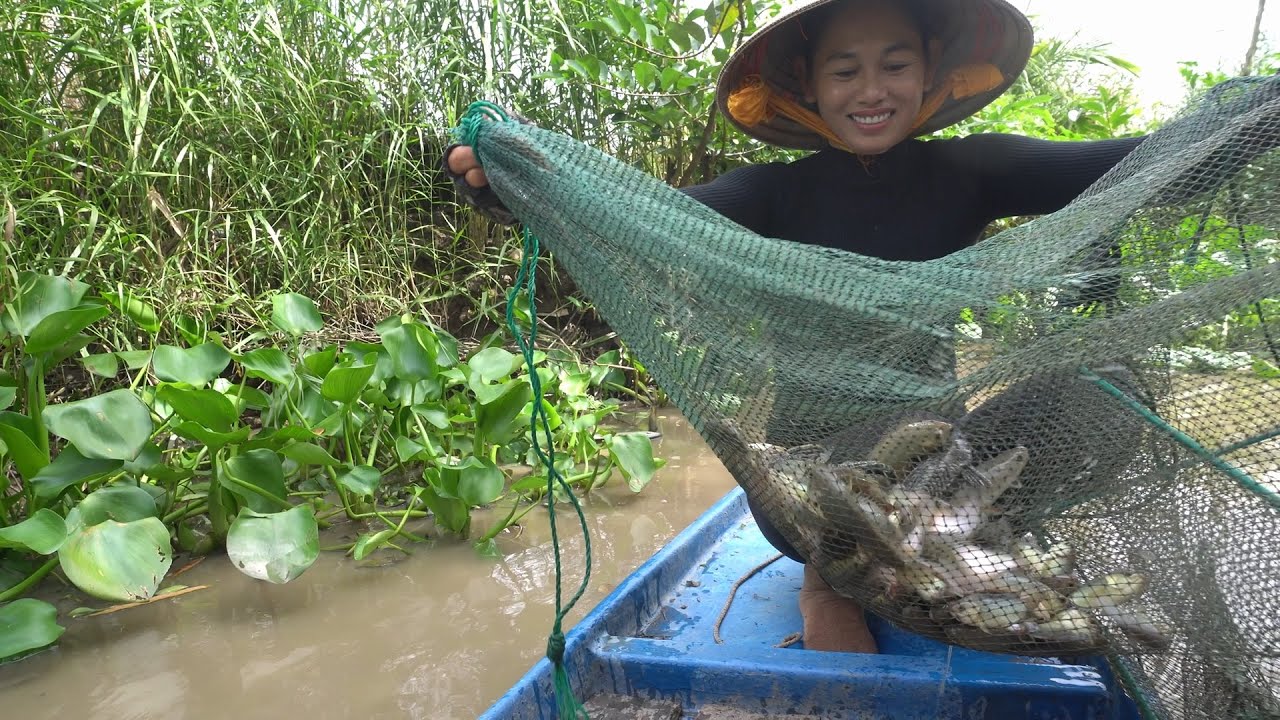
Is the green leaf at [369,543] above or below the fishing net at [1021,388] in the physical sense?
below

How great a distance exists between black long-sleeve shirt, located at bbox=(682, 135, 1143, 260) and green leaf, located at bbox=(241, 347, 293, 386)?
→ 1177mm

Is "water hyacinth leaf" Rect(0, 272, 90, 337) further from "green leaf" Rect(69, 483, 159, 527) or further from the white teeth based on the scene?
the white teeth

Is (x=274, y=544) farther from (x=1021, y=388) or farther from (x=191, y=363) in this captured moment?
(x=1021, y=388)

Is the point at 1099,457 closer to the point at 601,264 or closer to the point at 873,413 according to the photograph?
the point at 873,413

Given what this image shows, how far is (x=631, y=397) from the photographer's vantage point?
12.5ft

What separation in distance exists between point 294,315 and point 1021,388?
188 cm

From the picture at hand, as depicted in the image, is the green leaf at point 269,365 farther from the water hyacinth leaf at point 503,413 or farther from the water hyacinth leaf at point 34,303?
the water hyacinth leaf at point 503,413

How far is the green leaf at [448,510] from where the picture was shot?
2.17 m

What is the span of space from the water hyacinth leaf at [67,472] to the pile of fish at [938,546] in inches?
55.5

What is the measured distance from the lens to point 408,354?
2268 mm

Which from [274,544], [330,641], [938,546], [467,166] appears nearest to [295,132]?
[274,544]

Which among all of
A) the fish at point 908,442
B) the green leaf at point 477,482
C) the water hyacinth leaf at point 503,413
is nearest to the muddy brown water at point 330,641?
the green leaf at point 477,482

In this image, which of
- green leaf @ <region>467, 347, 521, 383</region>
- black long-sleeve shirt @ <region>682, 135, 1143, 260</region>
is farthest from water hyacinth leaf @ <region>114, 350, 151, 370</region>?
black long-sleeve shirt @ <region>682, 135, 1143, 260</region>

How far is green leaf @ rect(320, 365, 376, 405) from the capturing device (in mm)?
2031
